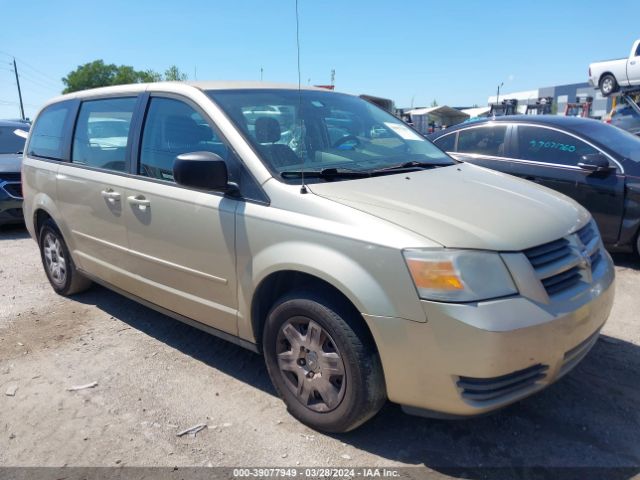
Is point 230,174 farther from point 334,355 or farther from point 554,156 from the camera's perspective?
point 554,156

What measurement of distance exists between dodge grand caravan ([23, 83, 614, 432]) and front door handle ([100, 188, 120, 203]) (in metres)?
0.01

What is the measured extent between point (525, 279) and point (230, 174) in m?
1.65

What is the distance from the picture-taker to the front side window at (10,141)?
29.6 ft

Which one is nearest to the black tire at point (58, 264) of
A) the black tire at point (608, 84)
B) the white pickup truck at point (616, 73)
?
the white pickup truck at point (616, 73)

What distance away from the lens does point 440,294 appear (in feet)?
7.43

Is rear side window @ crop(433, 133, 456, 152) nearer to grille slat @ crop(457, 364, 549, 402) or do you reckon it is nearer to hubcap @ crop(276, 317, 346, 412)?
hubcap @ crop(276, 317, 346, 412)

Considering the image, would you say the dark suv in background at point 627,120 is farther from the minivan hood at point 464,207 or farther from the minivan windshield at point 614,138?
the minivan hood at point 464,207

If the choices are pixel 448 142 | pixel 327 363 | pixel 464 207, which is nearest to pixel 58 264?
pixel 327 363

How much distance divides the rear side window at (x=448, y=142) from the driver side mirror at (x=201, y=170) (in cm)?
436

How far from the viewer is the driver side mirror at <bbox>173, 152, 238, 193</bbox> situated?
2809 mm

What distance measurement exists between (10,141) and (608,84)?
19.1 m

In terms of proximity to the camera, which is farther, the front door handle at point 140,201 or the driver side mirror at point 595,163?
the driver side mirror at point 595,163

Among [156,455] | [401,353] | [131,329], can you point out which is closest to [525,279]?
[401,353]

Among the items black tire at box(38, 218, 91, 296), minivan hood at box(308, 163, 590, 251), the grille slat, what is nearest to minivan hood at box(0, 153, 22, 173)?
black tire at box(38, 218, 91, 296)
